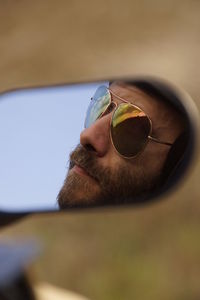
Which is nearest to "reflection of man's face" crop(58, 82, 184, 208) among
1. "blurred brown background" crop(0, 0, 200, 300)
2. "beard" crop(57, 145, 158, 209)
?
"beard" crop(57, 145, 158, 209)

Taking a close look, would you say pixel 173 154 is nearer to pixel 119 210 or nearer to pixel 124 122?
pixel 124 122

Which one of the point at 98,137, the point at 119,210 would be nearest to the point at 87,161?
the point at 98,137

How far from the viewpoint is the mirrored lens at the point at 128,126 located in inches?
30.9

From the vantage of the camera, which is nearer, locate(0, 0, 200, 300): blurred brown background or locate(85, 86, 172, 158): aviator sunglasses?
locate(85, 86, 172, 158): aviator sunglasses

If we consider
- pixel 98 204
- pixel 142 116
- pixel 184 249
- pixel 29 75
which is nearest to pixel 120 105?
pixel 142 116

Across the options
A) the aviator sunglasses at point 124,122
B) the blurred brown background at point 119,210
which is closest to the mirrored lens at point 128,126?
the aviator sunglasses at point 124,122

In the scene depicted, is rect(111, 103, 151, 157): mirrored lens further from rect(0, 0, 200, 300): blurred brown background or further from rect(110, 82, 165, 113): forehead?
rect(0, 0, 200, 300): blurred brown background

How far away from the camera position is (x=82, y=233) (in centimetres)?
140

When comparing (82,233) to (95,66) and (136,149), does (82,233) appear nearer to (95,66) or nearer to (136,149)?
(95,66)

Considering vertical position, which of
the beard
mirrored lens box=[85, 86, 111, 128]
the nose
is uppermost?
mirrored lens box=[85, 86, 111, 128]

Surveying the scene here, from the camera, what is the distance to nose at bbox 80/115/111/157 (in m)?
0.76

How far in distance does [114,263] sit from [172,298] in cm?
17

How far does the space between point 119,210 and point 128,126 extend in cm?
44

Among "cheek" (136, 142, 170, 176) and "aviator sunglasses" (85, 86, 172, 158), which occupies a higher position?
"aviator sunglasses" (85, 86, 172, 158)
